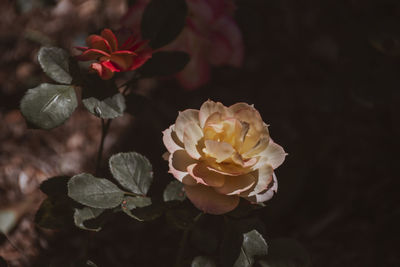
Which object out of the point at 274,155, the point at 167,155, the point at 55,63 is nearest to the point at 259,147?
A: the point at 274,155

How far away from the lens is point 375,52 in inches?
41.9

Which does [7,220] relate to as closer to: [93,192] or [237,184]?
[93,192]

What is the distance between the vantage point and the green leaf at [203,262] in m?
0.70

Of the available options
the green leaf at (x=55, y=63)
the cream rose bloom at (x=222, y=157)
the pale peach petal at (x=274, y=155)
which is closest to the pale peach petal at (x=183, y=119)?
the cream rose bloom at (x=222, y=157)

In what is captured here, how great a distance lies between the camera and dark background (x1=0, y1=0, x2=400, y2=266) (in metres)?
1.04

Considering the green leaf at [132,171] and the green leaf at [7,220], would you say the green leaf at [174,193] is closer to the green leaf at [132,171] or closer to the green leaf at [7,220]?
the green leaf at [132,171]

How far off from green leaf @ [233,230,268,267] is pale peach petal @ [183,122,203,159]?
0.17 metres

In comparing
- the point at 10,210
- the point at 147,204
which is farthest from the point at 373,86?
the point at 10,210

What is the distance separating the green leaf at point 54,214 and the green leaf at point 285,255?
1.17ft

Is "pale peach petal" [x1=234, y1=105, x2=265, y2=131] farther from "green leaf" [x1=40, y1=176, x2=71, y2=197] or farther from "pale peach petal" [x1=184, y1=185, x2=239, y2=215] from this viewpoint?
"green leaf" [x1=40, y1=176, x2=71, y2=197]

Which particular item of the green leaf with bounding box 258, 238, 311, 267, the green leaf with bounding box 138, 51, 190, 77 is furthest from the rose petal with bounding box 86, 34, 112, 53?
the green leaf with bounding box 258, 238, 311, 267

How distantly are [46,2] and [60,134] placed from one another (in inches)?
25.5

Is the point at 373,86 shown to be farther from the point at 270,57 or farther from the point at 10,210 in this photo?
the point at 10,210

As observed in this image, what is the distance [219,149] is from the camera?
1.95 feet
